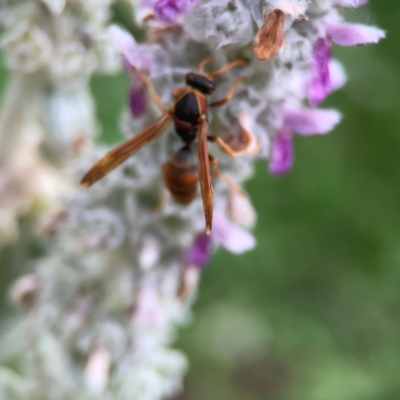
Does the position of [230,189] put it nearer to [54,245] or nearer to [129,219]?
[129,219]

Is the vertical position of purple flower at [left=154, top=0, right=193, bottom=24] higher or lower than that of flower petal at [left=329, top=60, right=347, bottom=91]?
higher

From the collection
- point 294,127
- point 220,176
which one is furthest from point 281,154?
point 220,176

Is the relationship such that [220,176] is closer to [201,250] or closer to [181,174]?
[181,174]

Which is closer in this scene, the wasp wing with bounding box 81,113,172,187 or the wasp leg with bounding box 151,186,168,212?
the wasp wing with bounding box 81,113,172,187

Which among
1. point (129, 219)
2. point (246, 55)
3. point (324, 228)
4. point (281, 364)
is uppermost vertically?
point (246, 55)

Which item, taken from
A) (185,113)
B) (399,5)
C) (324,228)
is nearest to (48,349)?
(185,113)

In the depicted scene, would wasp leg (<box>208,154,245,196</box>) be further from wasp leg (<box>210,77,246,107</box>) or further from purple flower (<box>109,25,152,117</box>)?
purple flower (<box>109,25,152,117</box>)

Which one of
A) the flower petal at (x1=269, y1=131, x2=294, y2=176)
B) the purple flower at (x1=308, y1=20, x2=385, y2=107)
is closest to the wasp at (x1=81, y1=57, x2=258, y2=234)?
the flower petal at (x1=269, y1=131, x2=294, y2=176)
